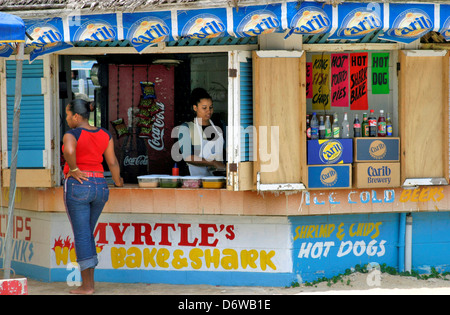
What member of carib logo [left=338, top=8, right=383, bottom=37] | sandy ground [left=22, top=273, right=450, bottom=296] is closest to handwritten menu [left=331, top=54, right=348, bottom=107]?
carib logo [left=338, top=8, right=383, bottom=37]

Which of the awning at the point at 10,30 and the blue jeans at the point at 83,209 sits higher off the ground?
the awning at the point at 10,30

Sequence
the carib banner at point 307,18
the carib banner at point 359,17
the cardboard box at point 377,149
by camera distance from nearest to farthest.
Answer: the carib banner at point 307,18
the carib banner at point 359,17
the cardboard box at point 377,149

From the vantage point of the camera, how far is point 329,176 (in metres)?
7.22

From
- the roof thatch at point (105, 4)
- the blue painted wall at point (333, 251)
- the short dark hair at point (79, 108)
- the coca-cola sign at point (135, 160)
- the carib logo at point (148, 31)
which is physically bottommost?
the blue painted wall at point (333, 251)

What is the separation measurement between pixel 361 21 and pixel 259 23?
1008mm

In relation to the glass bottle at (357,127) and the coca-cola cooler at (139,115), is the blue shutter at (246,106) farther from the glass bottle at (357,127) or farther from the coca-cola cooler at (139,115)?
the coca-cola cooler at (139,115)

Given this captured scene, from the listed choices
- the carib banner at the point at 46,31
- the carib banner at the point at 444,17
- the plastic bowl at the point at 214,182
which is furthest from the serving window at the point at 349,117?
the carib banner at the point at 46,31

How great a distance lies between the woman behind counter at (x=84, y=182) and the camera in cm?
676

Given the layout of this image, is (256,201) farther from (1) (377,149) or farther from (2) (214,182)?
(1) (377,149)

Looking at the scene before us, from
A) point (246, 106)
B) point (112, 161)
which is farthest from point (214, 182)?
point (112, 161)

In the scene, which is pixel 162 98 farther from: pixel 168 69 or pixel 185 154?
pixel 185 154

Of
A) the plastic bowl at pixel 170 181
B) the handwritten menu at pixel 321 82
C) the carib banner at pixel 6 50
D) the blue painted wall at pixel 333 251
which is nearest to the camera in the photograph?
the carib banner at pixel 6 50

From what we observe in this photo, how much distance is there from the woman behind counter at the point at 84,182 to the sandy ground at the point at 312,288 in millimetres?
543

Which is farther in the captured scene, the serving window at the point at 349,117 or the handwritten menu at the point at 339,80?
the handwritten menu at the point at 339,80
